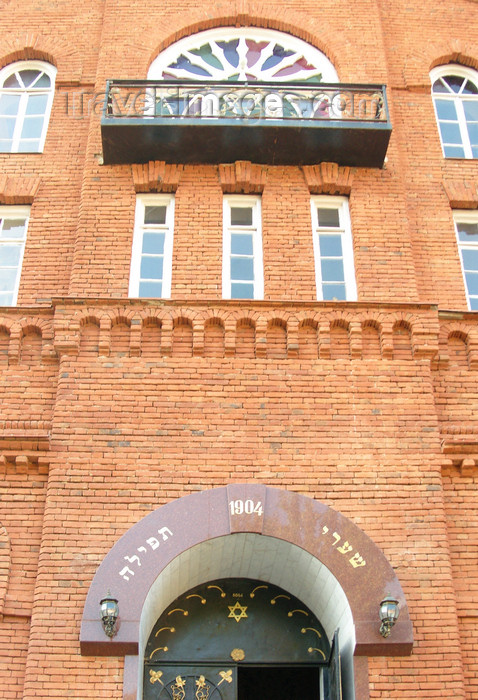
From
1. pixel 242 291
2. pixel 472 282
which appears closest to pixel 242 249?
pixel 242 291

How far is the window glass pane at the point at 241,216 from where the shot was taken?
12.1 meters

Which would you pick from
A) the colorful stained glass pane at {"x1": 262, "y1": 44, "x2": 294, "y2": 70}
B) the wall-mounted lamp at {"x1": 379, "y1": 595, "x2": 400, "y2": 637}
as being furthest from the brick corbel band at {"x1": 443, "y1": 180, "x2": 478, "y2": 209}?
the wall-mounted lamp at {"x1": 379, "y1": 595, "x2": 400, "y2": 637}

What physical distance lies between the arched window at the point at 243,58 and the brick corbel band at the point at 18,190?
9.28 ft

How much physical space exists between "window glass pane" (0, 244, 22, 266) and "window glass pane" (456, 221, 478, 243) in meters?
6.15

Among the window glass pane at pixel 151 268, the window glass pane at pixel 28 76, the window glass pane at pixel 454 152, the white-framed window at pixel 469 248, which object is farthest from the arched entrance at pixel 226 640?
the window glass pane at pixel 28 76

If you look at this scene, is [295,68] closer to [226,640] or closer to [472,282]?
[472,282]

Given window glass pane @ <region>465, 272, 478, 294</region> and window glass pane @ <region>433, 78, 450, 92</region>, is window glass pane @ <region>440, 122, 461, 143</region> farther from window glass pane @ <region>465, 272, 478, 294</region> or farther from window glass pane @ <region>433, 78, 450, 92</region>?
window glass pane @ <region>465, 272, 478, 294</region>

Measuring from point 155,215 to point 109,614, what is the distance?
19.0 ft

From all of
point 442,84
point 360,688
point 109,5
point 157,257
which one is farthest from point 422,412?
point 109,5

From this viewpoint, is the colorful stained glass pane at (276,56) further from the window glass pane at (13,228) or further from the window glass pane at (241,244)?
the window glass pane at (13,228)

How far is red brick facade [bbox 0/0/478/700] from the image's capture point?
350 inches

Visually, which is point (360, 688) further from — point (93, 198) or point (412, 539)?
point (93, 198)

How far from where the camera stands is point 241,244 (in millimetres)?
11836

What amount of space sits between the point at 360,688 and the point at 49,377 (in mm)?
4922
